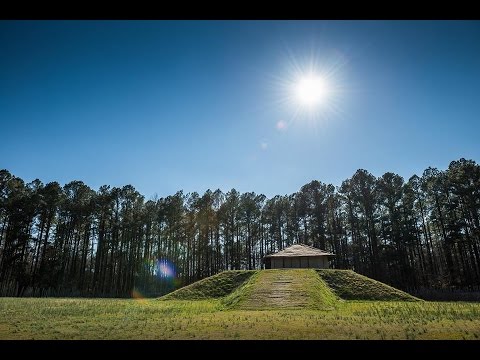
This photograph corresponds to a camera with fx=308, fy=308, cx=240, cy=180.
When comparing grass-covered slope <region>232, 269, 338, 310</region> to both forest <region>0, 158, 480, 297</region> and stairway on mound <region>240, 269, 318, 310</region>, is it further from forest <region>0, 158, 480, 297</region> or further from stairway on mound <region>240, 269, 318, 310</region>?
forest <region>0, 158, 480, 297</region>

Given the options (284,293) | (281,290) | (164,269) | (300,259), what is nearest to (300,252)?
(300,259)

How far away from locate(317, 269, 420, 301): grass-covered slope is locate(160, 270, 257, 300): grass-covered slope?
946 cm

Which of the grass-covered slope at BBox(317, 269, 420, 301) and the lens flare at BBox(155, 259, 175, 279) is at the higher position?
the lens flare at BBox(155, 259, 175, 279)

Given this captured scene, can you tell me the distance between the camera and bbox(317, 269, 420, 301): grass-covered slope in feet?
97.1

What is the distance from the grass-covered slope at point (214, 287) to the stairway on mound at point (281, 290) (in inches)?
107

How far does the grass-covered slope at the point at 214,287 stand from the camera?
3291cm

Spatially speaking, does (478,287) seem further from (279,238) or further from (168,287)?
(168,287)

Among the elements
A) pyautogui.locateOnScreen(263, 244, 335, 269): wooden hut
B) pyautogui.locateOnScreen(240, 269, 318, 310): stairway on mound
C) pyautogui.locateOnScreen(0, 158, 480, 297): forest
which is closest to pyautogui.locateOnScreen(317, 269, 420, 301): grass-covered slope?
pyautogui.locateOnScreen(240, 269, 318, 310): stairway on mound

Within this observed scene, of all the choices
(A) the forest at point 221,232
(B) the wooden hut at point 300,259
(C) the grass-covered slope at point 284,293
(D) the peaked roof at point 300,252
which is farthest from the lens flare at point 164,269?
(C) the grass-covered slope at point 284,293

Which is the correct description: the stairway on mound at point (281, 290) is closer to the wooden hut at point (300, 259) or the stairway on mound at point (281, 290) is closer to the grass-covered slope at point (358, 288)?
the grass-covered slope at point (358, 288)

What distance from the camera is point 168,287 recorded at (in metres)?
58.1

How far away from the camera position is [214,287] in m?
34.9
